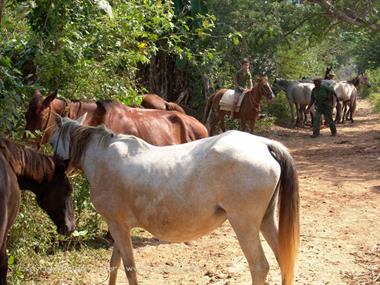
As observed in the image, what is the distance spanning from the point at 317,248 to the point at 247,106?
912cm

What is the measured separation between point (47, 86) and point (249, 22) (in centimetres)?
1359

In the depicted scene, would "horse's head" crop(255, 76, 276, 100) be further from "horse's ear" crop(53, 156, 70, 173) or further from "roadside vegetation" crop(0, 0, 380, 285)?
"horse's ear" crop(53, 156, 70, 173)

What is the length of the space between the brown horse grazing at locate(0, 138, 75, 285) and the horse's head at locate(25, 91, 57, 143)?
1449 mm

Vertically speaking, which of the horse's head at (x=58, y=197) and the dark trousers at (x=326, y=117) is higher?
the horse's head at (x=58, y=197)

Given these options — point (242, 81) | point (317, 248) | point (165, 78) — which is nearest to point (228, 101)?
point (165, 78)

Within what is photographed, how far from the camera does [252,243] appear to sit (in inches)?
177

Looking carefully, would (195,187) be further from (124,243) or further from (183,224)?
(124,243)

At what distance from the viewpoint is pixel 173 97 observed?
18.1 meters

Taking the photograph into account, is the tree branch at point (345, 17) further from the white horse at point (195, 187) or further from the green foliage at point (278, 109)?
the white horse at point (195, 187)

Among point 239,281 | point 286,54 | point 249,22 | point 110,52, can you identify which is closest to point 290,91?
point 286,54

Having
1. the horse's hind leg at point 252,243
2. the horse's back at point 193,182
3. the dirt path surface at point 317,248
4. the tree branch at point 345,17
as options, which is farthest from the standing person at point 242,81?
the horse's hind leg at point 252,243

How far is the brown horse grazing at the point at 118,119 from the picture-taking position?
627 centimetres

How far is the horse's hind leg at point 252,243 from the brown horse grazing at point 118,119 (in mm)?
2720

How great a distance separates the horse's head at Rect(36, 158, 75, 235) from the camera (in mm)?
4891
